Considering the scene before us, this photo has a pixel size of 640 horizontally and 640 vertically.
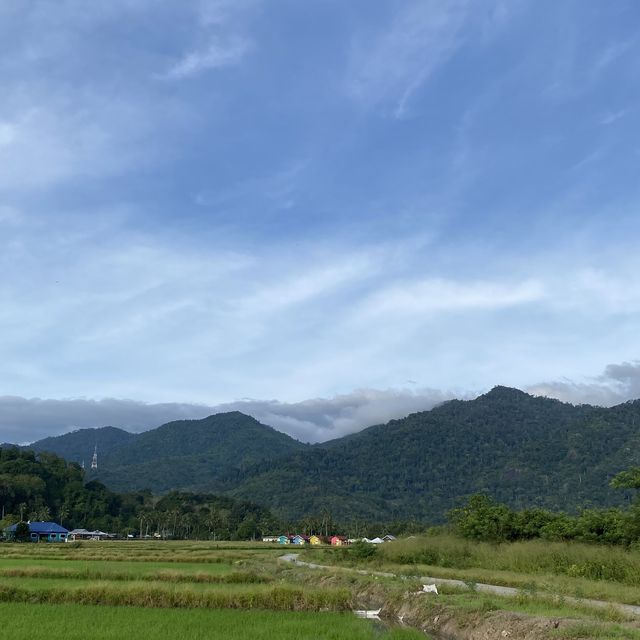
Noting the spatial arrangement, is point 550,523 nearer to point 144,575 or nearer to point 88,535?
point 144,575

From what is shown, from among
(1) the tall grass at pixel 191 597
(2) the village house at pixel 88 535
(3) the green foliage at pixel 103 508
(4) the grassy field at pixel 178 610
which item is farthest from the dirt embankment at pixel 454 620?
(3) the green foliage at pixel 103 508

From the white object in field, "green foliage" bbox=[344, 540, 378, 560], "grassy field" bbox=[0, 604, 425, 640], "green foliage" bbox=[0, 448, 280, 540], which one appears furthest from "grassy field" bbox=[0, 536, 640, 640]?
"green foliage" bbox=[0, 448, 280, 540]

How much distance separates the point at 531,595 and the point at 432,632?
3030mm

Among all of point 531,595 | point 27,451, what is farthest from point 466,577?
point 27,451

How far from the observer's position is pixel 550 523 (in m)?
33.9

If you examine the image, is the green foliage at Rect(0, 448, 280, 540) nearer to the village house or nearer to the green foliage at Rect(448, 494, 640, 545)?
the village house

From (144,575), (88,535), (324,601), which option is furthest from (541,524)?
(88,535)

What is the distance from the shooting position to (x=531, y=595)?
1773 cm

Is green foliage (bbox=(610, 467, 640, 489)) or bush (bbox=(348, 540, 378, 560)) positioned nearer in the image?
green foliage (bbox=(610, 467, 640, 489))

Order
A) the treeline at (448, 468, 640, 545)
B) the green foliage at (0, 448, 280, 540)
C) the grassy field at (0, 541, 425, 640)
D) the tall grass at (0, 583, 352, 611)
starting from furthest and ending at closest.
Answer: the green foliage at (0, 448, 280, 540), the treeline at (448, 468, 640, 545), the tall grass at (0, 583, 352, 611), the grassy field at (0, 541, 425, 640)

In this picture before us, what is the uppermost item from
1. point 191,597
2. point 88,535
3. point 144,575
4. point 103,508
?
point 191,597

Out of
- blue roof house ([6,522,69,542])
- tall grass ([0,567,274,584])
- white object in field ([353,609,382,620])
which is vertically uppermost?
white object in field ([353,609,382,620])

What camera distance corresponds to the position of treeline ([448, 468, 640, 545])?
2698 cm

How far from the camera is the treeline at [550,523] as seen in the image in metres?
27.0
